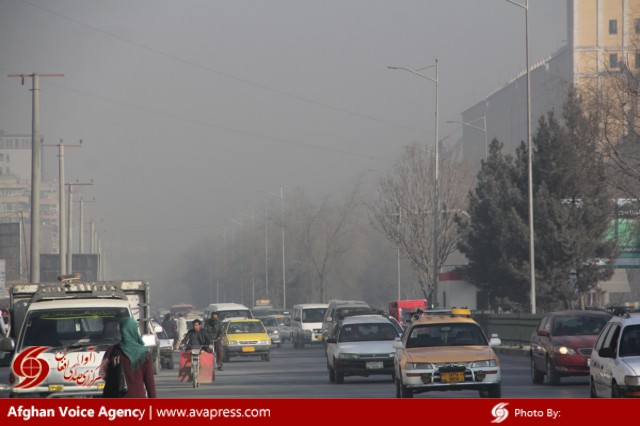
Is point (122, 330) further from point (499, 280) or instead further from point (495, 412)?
point (499, 280)

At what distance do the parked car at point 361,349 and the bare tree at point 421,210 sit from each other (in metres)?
40.7

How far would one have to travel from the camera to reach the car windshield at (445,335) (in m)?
23.8

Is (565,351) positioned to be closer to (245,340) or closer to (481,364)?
(481,364)

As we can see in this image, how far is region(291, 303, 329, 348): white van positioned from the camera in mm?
60156

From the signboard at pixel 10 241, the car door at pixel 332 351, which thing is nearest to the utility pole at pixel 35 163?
the car door at pixel 332 351

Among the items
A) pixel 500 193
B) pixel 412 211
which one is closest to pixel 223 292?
pixel 412 211

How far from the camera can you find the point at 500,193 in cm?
6288

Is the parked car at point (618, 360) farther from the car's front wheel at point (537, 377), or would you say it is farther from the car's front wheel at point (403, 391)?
the car's front wheel at point (537, 377)

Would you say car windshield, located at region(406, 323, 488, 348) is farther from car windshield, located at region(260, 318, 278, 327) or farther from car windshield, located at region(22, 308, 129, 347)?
car windshield, located at region(260, 318, 278, 327)

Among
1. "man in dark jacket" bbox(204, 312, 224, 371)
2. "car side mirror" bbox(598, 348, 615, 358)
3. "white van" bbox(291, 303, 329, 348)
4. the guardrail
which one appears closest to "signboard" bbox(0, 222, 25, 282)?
"white van" bbox(291, 303, 329, 348)

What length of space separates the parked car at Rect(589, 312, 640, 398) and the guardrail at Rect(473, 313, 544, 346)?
80.8ft

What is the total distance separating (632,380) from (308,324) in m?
43.0

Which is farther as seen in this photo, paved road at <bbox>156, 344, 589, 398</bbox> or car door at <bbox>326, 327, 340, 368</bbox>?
car door at <bbox>326, 327, 340, 368</bbox>

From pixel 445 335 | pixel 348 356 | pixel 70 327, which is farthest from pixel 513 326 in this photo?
pixel 70 327
